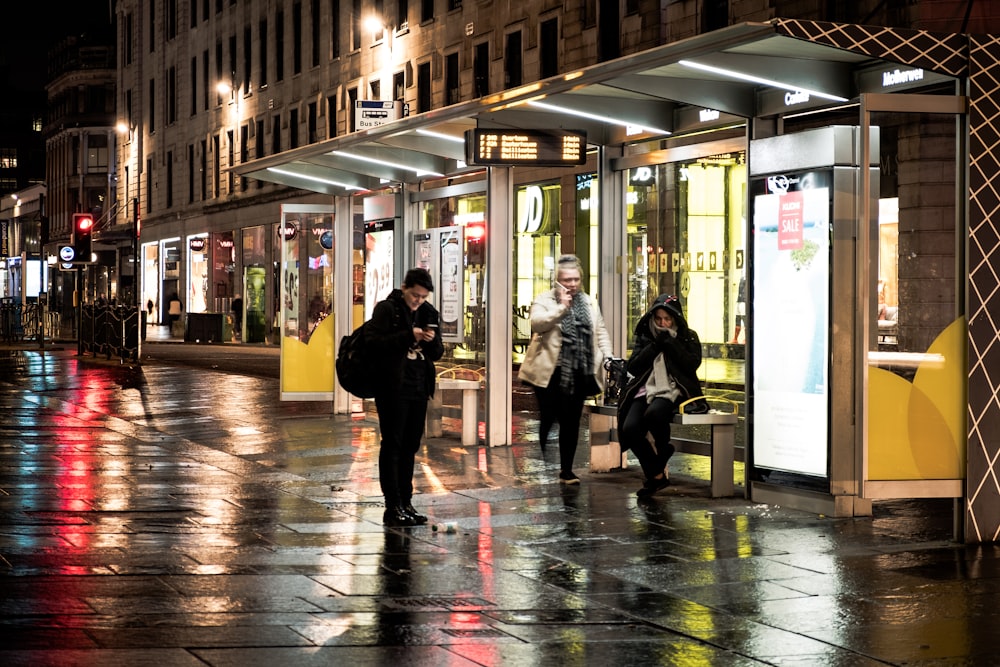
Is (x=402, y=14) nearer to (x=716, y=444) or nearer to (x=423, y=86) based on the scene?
(x=423, y=86)

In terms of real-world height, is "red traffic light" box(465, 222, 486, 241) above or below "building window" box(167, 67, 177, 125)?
below

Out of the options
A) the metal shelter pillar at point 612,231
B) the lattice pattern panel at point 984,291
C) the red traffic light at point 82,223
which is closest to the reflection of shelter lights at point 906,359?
the lattice pattern panel at point 984,291

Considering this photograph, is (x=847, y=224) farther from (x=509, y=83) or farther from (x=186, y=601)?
(x=509, y=83)

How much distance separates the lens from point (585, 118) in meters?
13.1

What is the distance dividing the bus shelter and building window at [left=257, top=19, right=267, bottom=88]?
158 ft

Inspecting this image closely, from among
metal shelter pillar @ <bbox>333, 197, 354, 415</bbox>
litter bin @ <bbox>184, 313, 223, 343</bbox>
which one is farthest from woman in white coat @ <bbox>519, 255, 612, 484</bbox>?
litter bin @ <bbox>184, 313, 223, 343</bbox>

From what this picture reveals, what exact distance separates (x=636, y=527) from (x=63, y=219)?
95.3m

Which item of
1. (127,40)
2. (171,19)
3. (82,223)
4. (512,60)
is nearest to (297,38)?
(171,19)

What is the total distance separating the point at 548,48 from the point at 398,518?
29698 millimetres

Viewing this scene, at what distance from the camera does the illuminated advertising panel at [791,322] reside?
10406 mm

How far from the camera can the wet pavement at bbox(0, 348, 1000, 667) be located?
670 cm

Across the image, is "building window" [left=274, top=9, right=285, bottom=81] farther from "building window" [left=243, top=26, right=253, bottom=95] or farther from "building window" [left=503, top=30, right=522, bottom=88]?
"building window" [left=503, top=30, right=522, bottom=88]

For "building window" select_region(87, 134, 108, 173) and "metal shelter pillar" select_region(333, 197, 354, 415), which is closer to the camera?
"metal shelter pillar" select_region(333, 197, 354, 415)

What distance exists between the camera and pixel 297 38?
56.2m
